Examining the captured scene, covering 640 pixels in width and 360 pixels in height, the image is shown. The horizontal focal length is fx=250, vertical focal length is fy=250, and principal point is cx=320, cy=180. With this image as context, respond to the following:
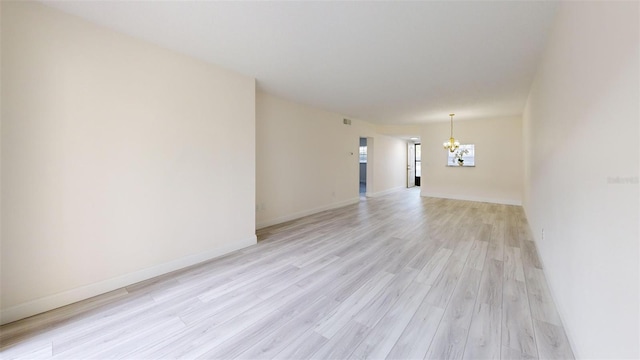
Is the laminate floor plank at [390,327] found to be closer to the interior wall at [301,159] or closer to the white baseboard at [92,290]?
the white baseboard at [92,290]

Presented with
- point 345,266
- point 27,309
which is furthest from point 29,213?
point 345,266

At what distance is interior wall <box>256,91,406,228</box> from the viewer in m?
4.60

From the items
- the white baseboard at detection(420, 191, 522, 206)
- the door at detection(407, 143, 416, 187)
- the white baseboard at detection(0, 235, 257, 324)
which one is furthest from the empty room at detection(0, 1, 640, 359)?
the door at detection(407, 143, 416, 187)

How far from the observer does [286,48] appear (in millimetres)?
2725

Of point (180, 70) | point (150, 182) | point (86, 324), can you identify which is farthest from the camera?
point (180, 70)

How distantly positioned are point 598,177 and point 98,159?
3581 millimetres

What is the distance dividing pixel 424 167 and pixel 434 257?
5.82 metres

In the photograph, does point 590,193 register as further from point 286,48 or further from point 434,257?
point 286,48

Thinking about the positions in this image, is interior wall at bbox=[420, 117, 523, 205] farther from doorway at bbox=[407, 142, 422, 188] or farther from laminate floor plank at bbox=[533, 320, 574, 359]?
laminate floor plank at bbox=[533, 320, 574, 359]

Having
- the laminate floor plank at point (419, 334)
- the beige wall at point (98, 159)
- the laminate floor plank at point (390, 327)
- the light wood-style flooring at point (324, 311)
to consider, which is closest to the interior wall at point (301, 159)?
the beige wall at point (98, 159)

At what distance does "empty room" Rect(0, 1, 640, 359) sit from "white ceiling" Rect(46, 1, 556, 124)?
25 mm

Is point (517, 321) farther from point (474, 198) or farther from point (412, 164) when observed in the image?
point (412, 164)

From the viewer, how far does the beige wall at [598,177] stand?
36.7 inches

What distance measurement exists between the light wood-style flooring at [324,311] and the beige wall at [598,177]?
18.5 inches
